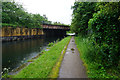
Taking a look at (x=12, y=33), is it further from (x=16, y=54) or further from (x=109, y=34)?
(x=109, y=34)

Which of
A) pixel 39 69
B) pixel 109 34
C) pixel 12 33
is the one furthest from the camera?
pixel 12 33

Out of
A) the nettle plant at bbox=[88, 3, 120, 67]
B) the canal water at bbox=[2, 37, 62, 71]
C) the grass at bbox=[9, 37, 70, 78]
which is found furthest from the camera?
the canal water at bbox=[2, 37, 62, 71]

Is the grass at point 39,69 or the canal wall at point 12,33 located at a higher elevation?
the canal wall at point 12,33

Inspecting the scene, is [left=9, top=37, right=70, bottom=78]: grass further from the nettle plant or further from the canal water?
the nettle plant

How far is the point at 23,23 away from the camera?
119ft

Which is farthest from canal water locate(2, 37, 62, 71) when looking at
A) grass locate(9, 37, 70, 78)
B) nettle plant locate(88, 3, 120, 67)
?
nettle plant locate(88, 3, 120, 67)

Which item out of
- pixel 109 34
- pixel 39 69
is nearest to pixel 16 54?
pixel 39 69

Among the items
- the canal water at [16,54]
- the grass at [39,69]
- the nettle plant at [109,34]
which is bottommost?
the canal water at [16,54]

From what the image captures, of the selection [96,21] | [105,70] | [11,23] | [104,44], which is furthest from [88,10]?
[11,23]

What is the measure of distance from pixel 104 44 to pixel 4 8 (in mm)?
32114

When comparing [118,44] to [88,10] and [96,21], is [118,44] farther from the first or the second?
[88,10]

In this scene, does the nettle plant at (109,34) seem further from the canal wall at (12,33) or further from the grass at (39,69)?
the canal wall at (12,33)

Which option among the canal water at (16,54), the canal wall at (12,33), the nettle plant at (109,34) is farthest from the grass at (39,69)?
the canal wall at (12,33)

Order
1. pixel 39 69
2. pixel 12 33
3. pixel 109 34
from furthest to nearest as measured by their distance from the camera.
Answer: pixel 12 33
pixel 39 69
pixel 109 34
